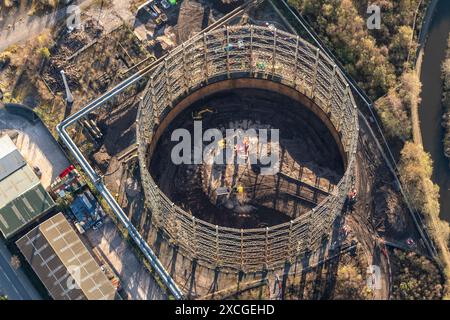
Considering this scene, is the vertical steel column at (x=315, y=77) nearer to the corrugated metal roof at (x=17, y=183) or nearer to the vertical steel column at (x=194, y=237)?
the vertical steel column at (x=194, y=237)

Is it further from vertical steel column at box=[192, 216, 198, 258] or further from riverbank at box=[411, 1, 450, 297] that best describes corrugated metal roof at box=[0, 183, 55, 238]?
riverbank at box=[411, 1, 450, 297]

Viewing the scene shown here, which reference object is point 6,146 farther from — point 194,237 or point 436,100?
point 436,100

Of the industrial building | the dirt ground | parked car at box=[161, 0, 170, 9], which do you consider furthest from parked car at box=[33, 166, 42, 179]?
parked car at box=[161, 0, 170, 9]

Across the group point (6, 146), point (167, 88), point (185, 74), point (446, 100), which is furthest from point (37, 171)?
point (446, 100)

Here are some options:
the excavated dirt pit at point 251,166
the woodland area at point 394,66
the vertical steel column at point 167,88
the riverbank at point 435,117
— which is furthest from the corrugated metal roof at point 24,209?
the riverbank at point 435,117

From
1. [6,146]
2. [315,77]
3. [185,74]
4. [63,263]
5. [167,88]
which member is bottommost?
[63,263]
